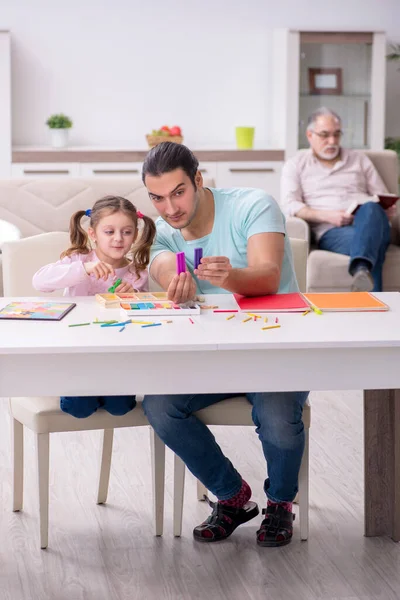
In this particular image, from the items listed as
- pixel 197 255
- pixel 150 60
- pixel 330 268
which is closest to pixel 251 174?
pixel 150 60

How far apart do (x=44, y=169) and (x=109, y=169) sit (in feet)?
1.43

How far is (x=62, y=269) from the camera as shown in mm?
2293

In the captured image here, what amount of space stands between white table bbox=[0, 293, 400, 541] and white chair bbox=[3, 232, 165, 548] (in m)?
0.36

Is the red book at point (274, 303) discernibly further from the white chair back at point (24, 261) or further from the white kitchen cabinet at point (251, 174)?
the white kitchen cabinet at point (251, 174)

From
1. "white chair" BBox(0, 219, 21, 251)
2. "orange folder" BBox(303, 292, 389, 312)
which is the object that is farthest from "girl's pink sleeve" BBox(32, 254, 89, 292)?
"white chair" BBox(0, 219, 21, 251)

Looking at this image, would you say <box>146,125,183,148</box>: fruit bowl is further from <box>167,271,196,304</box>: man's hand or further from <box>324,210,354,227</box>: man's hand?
<box>167,271,196,304</box>: man's hand

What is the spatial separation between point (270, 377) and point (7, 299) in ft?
2.50

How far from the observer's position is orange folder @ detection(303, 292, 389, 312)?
81.0 inches

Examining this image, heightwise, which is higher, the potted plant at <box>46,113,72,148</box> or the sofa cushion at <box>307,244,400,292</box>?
the potted plant at <box>46,113,72,148</box>

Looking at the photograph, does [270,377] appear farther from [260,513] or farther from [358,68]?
[358,68]

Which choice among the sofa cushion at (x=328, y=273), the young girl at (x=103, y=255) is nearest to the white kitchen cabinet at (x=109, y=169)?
the sofa cushion at (x=328, y=273)

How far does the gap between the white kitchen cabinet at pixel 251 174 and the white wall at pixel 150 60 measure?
1.82 feet

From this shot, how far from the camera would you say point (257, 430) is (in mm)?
2188

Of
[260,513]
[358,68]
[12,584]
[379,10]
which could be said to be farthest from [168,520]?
[379,10]
